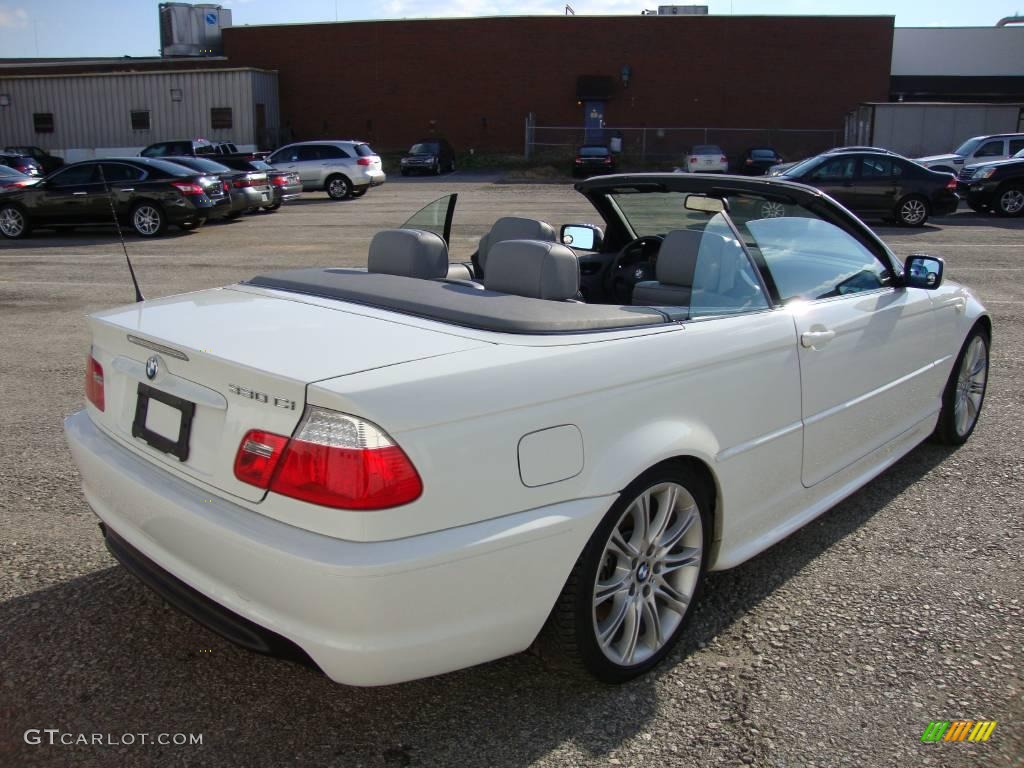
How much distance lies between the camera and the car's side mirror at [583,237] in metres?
5.06

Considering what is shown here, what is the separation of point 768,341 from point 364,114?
47472mm

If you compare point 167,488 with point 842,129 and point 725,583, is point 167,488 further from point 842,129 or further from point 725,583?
point 842,129

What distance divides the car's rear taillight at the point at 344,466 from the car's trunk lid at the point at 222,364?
8 centimetres

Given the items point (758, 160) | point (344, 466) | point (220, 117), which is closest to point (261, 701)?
point (344, 466)

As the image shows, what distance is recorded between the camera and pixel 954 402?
506cm

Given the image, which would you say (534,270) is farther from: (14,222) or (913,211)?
(913,211)

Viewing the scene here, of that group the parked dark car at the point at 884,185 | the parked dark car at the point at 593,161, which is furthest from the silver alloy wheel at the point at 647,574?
the parked dark car at the point at 593,161

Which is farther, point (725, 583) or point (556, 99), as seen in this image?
point (556, 99)

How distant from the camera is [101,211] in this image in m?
Result: 17.5

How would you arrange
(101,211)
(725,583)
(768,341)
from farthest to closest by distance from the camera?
(101,211) < (725,583) < (768,341)

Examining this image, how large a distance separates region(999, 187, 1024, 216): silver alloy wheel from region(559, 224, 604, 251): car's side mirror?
62.8 feet

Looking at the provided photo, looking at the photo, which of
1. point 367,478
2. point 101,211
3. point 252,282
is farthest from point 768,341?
point 101,211

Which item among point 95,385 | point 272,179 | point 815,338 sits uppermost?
point 272,179

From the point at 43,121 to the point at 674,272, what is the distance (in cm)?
4873
